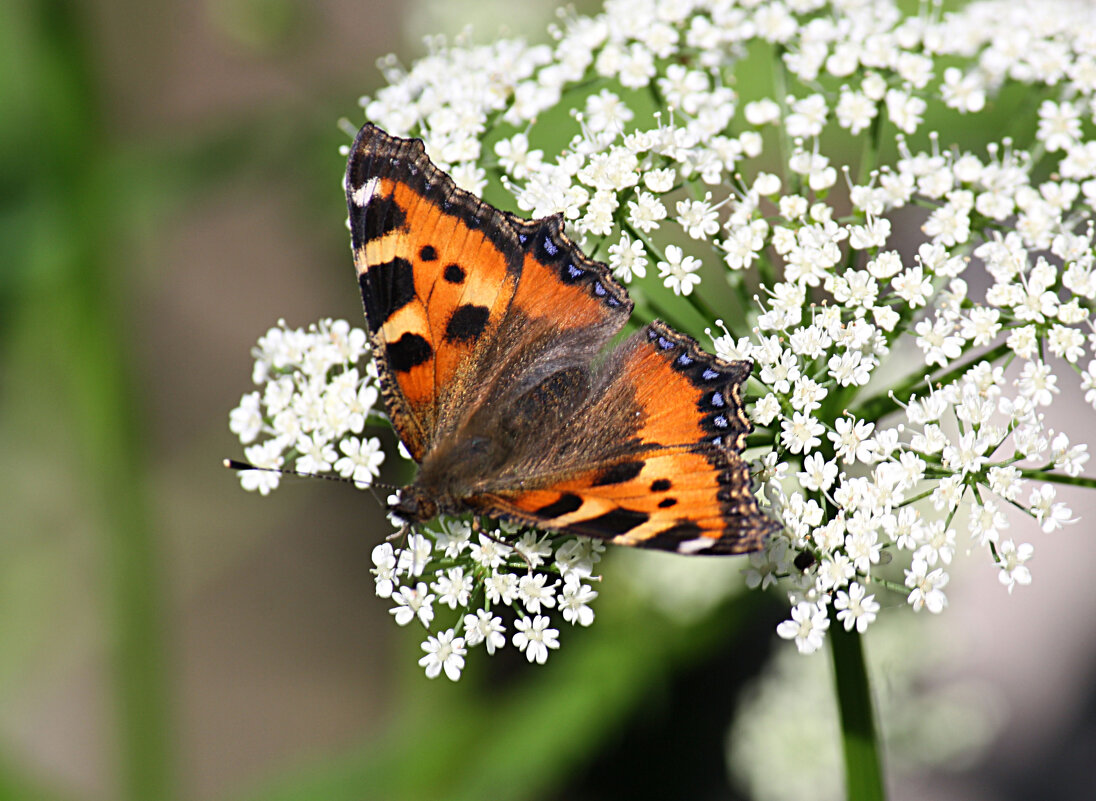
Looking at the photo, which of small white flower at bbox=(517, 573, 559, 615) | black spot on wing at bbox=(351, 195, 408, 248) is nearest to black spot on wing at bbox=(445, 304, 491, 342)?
black spot on wing at bbox=(351, 195, 408, 248)

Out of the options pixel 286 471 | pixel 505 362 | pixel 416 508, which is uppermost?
pixel 505 362

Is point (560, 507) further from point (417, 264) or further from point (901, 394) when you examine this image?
point (901, 394)

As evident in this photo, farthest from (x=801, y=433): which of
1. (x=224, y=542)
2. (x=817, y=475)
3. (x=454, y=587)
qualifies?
(x=224, y=542)

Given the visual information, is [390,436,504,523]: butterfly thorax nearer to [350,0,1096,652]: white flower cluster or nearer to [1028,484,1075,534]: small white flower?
[350,0,1096,652]: white flower cluster

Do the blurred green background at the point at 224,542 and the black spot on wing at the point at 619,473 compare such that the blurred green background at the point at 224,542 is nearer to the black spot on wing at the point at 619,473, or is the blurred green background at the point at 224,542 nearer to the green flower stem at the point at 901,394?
the green flower stem at the point at 901,394

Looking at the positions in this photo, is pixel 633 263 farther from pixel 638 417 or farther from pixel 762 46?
pixel 762 46

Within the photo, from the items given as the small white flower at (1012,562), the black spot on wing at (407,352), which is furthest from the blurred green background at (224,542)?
the small white flower at (1012,562)
